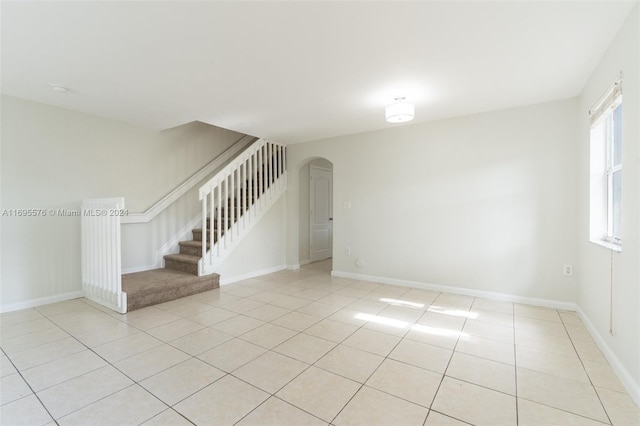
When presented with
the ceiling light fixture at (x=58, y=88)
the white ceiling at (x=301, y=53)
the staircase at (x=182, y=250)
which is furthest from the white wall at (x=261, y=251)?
the ceiling light fixture at (x=58, y=88)

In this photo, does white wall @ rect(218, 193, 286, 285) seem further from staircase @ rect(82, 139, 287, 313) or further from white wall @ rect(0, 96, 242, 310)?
white wall @ rect(0, 96, 242, 310)

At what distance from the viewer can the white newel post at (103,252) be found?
314 centimetres

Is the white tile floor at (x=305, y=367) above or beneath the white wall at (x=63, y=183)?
beneath

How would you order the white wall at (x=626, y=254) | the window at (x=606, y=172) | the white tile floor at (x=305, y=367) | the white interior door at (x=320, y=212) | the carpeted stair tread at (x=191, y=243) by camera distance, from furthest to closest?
the white interior door at (x=320, y=212), the carpeted stair tread at (x=191, y=243), the window at (x=606, y=172), the white wall at (x=626, y=254), the white tile floor at (x=305, y=367)

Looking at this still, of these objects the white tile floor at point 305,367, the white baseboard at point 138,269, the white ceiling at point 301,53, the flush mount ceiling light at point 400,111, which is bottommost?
the white tile floor at point 305,367

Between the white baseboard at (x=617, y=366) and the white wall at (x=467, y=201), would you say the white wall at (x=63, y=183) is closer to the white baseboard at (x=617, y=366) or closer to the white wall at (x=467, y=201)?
the white wall at (x=467, y=201)

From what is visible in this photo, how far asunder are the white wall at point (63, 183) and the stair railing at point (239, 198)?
3.04ft

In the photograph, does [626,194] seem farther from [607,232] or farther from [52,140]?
[52,140]

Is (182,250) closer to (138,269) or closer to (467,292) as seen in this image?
(138,269)

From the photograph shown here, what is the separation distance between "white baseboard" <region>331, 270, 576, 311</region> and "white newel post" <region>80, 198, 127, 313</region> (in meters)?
3.13

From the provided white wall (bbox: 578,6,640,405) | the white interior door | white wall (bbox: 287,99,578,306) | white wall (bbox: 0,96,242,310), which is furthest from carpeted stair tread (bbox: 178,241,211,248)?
white wall (bbox: 578,6,640,405)

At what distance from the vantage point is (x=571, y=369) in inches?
82.4

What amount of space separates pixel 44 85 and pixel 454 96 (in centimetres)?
433

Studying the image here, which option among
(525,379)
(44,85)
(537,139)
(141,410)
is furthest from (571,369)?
(44,85)
